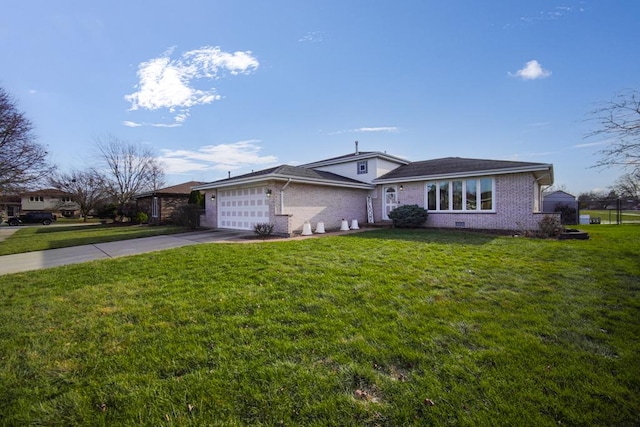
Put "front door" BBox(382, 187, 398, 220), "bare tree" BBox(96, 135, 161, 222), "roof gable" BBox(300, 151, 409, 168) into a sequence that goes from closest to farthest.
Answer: "front door" BBox(382, 187, 398, 220), "roof gable" BBox(300, 151, 409, 168), "bare tree" BBox(96, 135, 161, 222)

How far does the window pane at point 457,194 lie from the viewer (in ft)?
46.8

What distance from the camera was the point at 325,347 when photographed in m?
3.06

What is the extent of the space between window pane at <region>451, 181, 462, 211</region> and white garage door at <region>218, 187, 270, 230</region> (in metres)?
9.48

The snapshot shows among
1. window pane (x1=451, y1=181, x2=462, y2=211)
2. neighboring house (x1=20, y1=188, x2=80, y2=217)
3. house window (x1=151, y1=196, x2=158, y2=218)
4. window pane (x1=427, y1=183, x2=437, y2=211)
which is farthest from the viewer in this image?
neighboring house (x1=20, y1=188, x2=80, y2=217)

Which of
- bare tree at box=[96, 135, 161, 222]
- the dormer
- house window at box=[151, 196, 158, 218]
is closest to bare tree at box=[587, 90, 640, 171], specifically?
the dormer

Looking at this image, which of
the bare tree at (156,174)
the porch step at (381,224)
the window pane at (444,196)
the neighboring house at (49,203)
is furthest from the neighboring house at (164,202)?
the neighboring house at (49,203)

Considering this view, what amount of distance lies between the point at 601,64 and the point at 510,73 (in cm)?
385

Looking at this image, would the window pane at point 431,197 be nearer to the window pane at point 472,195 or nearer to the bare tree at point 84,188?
the window pane at point 472,195

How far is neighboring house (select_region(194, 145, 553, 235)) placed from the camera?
1262 cm

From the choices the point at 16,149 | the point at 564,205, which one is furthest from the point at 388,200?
the point at 16,149

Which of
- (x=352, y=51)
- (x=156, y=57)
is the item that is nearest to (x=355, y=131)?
(x=352, y=51)

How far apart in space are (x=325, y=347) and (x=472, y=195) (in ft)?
44.1

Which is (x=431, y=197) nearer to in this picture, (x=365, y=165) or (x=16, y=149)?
(x=365, y=165)

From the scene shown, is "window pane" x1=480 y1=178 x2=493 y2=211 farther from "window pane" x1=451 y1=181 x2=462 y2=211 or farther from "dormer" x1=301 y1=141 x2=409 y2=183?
"dormer" x1=301 y1=141 x2=409 y2=183
